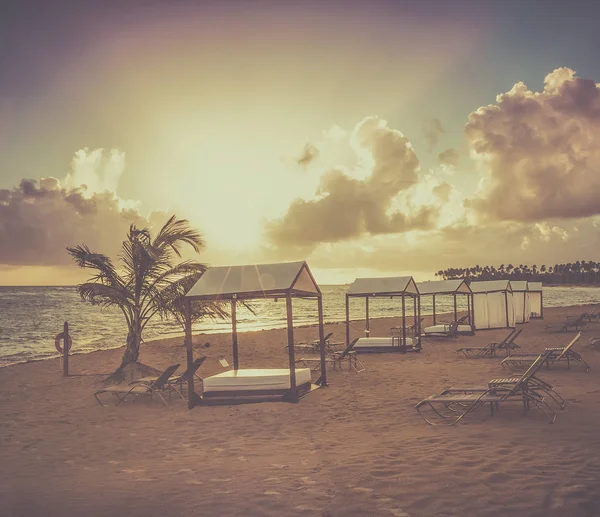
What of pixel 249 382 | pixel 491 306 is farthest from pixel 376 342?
pixel 491 306

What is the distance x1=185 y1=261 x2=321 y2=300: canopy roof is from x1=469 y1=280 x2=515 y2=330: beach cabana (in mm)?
21532

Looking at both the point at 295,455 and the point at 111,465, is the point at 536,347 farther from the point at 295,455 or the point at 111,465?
the point at 111,465

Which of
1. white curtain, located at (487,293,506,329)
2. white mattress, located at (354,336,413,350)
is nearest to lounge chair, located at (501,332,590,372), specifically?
white mattress, located at (354,336,413,350)

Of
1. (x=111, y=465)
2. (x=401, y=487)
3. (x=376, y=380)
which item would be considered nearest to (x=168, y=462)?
(x=111, y=465)

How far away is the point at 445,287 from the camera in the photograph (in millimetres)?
31234

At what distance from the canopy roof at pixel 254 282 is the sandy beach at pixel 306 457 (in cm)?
233

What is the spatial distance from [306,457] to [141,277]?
940 cm

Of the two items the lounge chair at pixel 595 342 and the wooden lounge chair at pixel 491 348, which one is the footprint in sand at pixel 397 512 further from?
the lounge chair at pixel 595 342

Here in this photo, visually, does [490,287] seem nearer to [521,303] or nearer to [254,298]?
[521,303]

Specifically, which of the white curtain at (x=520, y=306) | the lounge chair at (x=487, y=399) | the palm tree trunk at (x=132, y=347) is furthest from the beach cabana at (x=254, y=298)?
the white curtain at (x=520, y=306)

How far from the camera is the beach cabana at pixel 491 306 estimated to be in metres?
32.1

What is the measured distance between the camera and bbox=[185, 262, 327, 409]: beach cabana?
465 inches

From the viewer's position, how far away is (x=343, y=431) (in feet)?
29.6

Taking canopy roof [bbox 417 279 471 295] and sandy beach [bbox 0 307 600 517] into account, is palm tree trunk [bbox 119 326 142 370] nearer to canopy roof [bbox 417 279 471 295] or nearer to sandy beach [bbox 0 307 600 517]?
sandy beach [bbox 0 307 600 517]
